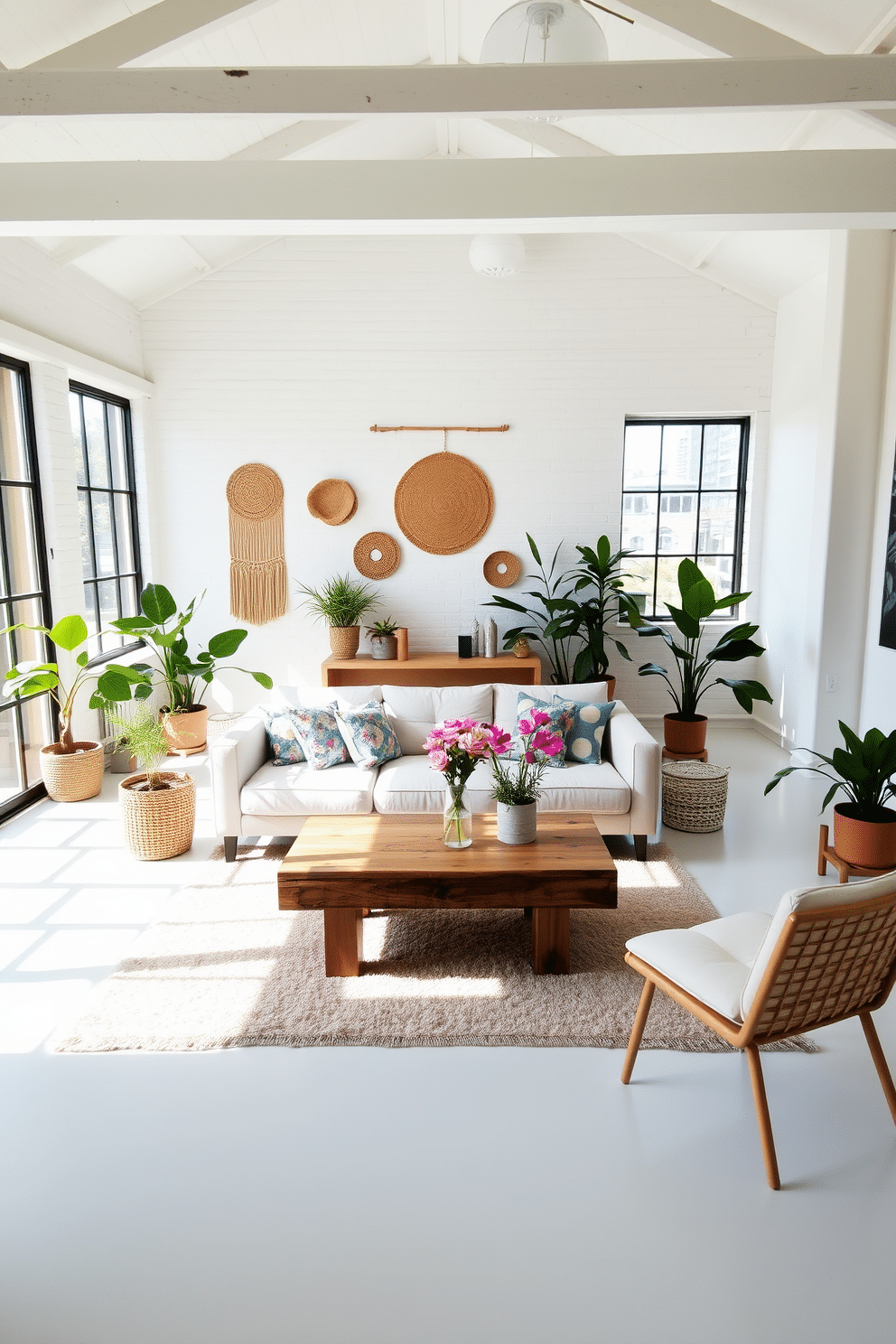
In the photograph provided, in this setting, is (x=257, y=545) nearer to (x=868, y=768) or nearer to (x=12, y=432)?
(x=12, y=432)

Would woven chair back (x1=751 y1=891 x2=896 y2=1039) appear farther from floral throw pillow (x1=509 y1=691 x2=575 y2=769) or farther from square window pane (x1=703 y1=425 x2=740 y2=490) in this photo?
square window pane (x1=703 y1=425 x2=740 y2=490)

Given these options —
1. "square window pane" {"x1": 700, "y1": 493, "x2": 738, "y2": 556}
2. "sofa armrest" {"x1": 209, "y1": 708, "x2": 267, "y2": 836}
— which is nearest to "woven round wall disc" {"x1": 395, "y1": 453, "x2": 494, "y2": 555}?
"square window pane" {"x1": 700, "y1": 493, "x2": 738, "y2": 556}

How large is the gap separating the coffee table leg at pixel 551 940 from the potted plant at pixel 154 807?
6.43 feet

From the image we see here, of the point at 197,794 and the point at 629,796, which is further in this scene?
the point at 197,794

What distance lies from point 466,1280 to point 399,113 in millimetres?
3160

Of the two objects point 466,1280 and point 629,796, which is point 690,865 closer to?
point 629,796

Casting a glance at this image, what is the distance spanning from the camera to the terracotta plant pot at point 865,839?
3672 mm

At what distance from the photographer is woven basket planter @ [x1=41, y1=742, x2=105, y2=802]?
4973mm

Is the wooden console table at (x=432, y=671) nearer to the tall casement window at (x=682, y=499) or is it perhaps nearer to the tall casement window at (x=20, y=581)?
the tall casement window at (x=682, y=499)

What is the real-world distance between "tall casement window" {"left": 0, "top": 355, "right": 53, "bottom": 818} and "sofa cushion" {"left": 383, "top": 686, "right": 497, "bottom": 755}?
2.13 m

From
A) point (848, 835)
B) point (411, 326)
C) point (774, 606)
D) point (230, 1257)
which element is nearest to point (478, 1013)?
point (230, 1257)

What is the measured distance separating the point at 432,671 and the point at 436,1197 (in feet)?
14.5

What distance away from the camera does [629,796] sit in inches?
161

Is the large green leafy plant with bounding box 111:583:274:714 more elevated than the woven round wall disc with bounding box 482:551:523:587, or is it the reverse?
the woven round wall disc with bounding box 482:551:523:587
